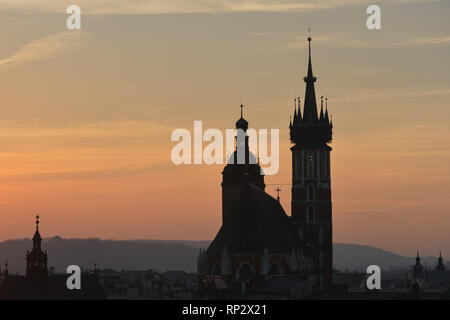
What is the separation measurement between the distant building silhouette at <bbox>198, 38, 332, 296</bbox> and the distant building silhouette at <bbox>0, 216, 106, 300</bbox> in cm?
1560

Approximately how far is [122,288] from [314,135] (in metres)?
33.3

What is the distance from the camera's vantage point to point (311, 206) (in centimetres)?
18138

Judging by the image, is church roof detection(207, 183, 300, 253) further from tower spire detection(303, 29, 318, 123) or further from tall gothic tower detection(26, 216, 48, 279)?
tall gothic tower detection(26, 216, 48, 279)

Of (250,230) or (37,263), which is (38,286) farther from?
(250,230)

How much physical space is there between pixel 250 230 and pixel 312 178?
1499cm

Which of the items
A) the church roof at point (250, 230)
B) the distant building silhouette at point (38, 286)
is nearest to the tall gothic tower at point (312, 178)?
the church roof at point (250, 230)

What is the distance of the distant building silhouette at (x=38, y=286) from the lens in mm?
166625

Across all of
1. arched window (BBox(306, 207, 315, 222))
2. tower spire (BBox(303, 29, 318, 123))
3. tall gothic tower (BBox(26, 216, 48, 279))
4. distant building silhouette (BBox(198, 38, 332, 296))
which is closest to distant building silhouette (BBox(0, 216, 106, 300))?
tall gothic tower (BBox(26, 216, 48, 279))

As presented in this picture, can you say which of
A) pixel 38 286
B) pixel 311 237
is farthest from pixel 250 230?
pixel 38 286

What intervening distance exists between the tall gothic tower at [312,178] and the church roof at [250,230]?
8962 millimetres

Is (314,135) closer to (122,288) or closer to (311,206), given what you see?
(311,206)

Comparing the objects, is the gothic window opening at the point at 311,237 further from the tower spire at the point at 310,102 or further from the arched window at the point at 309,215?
the tower spire at the point at 310,102

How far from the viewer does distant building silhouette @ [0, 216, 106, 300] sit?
16662cm
